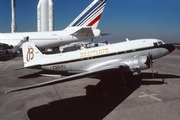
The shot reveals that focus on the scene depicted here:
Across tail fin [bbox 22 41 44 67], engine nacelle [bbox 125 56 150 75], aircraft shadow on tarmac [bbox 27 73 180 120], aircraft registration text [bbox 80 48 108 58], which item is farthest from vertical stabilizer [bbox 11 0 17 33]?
engine nacelle [bbox 125 56 150 75]

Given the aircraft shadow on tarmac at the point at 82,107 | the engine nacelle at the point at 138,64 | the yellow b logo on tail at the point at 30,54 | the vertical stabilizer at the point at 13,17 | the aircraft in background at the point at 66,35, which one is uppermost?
the vertical stabilizer at the point at 13,17

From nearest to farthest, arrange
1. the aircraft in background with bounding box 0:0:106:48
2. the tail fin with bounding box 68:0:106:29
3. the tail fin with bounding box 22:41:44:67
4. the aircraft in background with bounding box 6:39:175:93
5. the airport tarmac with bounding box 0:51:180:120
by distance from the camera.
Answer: the airport tarmac with bounding box 0:51:180:120 → the aircraft in background with bounding box 6:39:175:93 → the tail fin with bounding box 22:41:44:67 → the aircraft in background with bounding box 0:0:106:48 → the tail fin with bounding box 68:0:106:29

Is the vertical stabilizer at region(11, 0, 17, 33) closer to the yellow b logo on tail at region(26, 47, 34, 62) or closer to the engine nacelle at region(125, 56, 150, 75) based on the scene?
the yellow b logo on tail at region(26, 47, 34, 62)

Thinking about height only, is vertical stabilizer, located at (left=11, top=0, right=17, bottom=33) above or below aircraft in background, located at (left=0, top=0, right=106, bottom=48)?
above

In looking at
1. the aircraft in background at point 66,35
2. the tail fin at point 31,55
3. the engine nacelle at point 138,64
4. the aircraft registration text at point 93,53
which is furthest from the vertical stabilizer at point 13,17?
the engine nacelle at point 138,64

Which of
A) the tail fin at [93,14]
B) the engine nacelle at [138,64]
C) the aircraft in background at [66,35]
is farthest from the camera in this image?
the tail fin at [93,14]

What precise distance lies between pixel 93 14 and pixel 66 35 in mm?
8496

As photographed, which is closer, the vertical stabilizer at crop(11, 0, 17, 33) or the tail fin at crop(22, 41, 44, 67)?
the tail fin at crop(22, 41, 44, 67)

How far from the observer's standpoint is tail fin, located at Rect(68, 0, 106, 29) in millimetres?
36547

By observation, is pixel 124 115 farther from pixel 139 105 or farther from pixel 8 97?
pixel 8 97

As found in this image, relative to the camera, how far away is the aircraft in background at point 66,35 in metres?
35.1

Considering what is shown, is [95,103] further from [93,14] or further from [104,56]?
[93,14]

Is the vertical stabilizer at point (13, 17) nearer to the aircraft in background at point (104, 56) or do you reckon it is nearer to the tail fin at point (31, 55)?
the tail fin at point (31, 55)

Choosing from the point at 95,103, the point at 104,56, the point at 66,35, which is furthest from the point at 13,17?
the point at 95,103
